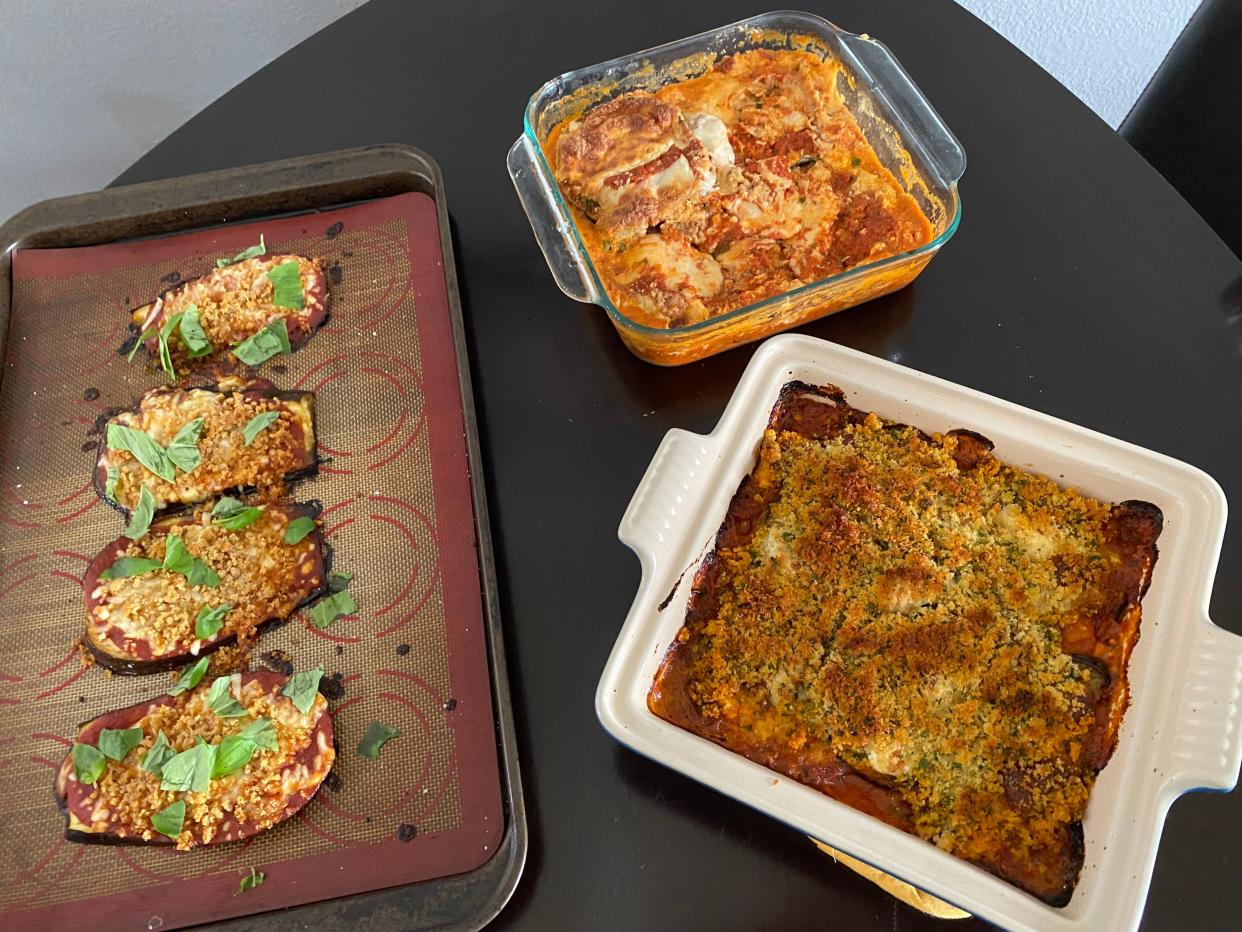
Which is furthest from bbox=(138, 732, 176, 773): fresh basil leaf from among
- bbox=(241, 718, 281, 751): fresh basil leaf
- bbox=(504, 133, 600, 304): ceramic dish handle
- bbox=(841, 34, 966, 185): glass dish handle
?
bbox=(841, 34, 966, 185): glass dish handle

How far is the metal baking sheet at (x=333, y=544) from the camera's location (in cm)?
109

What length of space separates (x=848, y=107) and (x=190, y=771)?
1435 millimetres

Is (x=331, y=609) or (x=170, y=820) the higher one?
(x=331, y=609)

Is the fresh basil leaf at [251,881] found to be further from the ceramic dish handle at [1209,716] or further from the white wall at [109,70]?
the white wall at [109,70]

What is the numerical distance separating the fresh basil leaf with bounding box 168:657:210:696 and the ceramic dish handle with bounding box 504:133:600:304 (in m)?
0.74

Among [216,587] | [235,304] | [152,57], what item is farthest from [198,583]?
[152,57]

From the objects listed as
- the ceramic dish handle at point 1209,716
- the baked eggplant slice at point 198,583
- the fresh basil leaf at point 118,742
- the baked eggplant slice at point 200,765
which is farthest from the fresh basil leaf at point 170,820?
the ceramic dish handle at point 1209,716

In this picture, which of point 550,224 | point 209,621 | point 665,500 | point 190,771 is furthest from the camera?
point 550,224

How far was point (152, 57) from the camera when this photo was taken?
6.77ft

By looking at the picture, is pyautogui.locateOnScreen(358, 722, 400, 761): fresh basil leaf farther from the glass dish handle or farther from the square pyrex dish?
the glass dish handle

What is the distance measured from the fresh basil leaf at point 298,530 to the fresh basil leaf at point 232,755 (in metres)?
0.28

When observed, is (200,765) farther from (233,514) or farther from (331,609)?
(233,514)

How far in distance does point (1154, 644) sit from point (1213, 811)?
12.5 inches

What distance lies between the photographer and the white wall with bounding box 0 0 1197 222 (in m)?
1.97
